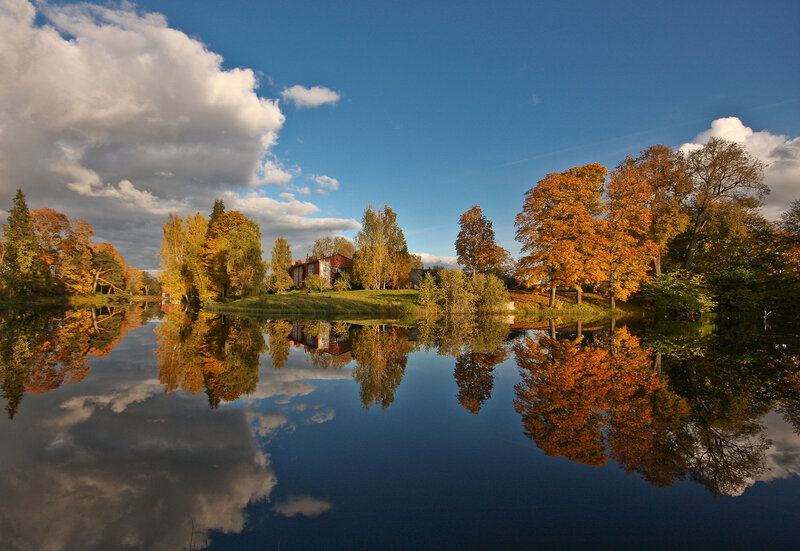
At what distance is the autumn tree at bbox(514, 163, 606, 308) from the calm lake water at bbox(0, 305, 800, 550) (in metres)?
21.4

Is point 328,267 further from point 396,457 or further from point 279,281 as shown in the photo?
point 396,457

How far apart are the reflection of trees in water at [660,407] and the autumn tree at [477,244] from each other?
30724 millimetres

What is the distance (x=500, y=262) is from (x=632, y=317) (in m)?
15.3

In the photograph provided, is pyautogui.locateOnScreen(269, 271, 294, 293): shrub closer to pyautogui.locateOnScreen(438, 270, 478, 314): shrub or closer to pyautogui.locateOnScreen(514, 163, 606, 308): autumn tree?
pyautogui.locateOnScreen(438, 270, 478, 314): shrub

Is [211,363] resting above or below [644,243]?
below

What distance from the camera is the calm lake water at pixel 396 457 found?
3.08 meters

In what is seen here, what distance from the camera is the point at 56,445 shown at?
471cm

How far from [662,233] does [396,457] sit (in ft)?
119

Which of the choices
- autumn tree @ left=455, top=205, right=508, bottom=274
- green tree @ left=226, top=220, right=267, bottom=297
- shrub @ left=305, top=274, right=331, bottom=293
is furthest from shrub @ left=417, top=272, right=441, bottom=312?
shrub @ left=305, top=274, right=331, bottom=293

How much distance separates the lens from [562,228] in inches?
1195

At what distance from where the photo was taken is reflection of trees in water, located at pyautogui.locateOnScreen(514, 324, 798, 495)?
14.7 feet

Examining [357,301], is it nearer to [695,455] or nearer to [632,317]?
[632,317]

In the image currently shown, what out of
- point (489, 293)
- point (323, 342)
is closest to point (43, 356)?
point (323, 342)

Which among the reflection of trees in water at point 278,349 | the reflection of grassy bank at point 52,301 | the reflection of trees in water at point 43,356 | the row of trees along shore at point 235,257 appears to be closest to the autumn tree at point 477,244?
the row of trees along shore at point 235,257
